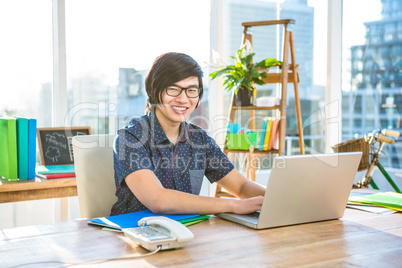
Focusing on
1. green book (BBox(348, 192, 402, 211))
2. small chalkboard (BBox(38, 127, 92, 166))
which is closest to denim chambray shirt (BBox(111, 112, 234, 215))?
green book (BBox(348, 192, 402, 211))

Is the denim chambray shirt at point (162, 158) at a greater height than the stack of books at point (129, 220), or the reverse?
the denim chambray shirt at point (162, 158)

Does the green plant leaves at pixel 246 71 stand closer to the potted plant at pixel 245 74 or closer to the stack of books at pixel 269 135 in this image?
the potted plant at pixel 245 74

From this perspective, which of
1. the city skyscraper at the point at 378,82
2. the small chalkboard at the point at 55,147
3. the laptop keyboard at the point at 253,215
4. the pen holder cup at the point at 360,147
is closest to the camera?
the laptop keyboard at the point at 253,215

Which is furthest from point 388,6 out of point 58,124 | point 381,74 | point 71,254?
point 71,254

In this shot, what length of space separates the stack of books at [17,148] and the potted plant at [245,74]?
57.4 inches

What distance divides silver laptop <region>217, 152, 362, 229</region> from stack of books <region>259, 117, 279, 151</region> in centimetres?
189

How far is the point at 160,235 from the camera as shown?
3.49 feet

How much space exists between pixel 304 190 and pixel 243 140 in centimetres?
201

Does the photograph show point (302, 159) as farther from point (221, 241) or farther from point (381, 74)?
point (381, 74)

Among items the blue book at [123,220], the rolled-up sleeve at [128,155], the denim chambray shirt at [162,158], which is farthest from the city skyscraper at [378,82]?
the blue book at [123,220]

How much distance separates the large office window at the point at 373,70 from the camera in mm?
3830

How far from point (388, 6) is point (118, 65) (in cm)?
238

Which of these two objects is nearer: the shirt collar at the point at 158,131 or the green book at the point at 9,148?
the shirt collar at the point at 158,131

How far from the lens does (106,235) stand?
3.86 ft
